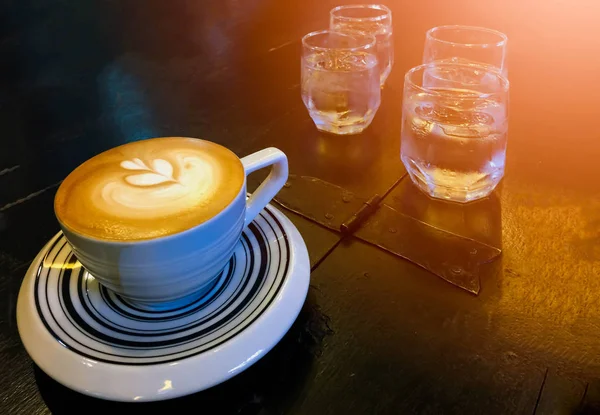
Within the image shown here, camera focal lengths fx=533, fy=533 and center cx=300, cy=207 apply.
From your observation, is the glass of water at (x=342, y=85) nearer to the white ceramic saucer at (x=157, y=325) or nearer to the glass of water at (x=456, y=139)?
the glass of water at (x=456, y=139)

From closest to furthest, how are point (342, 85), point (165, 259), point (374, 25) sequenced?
1. point (165, 259)
2. point (342, 85)
3. point (374, 25)

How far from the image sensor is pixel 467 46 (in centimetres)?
84

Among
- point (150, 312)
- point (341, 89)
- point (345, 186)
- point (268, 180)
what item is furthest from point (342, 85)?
point (150, 312)

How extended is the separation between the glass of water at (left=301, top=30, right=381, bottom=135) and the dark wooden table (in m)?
0.03

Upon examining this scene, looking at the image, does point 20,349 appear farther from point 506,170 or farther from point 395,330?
point 506,170

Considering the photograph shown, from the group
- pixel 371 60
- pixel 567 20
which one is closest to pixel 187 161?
pixel 371 60

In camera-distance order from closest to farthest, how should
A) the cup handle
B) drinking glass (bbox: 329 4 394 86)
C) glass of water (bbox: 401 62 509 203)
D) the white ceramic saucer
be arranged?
1. the white ceramic saucer
2. the cup handle
3. glass of water (bbox: 401 62 509 203)
4. drinking glass (bbox: 329 4 394 86)

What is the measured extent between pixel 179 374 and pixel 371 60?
1.82 feet

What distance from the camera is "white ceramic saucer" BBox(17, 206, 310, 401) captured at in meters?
0.38

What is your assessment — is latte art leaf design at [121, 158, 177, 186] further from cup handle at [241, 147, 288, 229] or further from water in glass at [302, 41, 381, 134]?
water in glass at [302, 41, 381, 134]

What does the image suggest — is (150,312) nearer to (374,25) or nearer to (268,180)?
(268,180)

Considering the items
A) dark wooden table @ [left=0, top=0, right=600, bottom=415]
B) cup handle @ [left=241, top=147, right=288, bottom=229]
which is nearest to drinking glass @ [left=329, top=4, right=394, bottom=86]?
dark wooden table @ [left=0, top=0, right=600, bottom=415]

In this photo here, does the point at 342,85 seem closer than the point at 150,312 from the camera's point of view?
No

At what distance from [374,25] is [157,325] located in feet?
2.20
